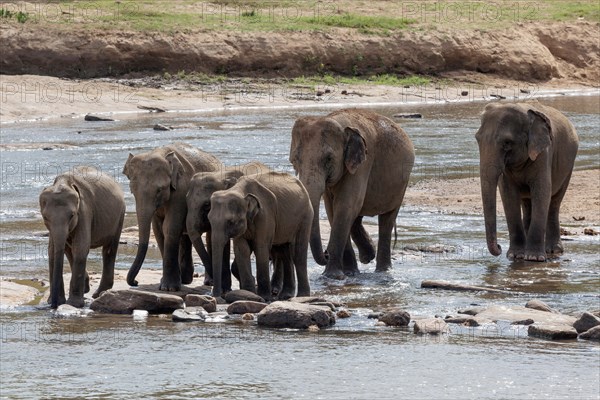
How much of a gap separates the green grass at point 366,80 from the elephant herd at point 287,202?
95.2ft

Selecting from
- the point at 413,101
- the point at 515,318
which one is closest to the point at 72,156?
the point at 515,318

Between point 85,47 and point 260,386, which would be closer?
point 260,386

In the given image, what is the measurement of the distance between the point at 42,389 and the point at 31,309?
9.32 ft

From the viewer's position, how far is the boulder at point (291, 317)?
476 inches

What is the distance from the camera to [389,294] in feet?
46.3

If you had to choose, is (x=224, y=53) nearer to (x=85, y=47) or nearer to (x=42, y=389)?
(x=85, y=47)

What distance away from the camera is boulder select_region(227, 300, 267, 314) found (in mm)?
12547

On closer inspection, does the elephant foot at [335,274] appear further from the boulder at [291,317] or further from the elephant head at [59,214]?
the elephant head at [59,214]

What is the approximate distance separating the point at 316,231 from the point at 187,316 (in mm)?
2624

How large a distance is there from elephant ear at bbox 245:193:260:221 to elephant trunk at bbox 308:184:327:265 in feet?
4.65

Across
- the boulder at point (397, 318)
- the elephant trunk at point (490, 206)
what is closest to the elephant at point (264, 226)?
the boulder at point (397, 318)

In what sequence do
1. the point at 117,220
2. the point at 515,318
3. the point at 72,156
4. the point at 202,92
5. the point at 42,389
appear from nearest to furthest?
the point at 42,389 < the point at 515,318 < the point at 117,220 < the point at 72,156 < the point at 202,92

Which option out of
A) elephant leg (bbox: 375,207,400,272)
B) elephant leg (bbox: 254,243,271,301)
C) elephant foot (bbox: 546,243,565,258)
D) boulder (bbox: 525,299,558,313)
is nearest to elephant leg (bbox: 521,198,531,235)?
elephant foot (bbox: 546,243,565,258)

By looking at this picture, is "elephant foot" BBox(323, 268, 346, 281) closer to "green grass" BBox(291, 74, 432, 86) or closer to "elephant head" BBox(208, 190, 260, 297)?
"elephant head" BBox(208, 190, 260, 297)
